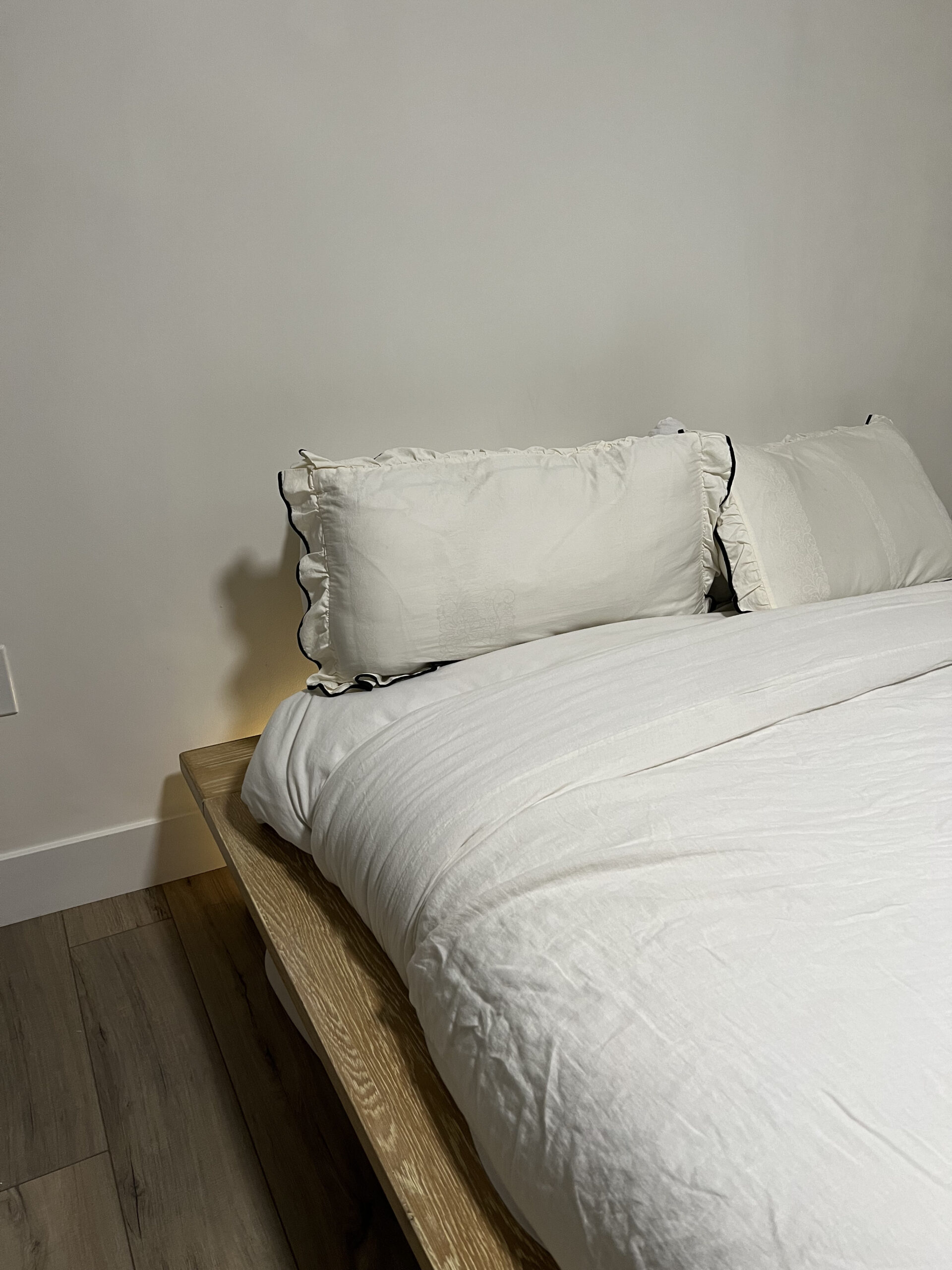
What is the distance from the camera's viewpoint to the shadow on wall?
1759 mm

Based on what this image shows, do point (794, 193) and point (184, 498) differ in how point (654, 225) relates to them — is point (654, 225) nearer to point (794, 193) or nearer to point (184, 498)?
point (794, 193)

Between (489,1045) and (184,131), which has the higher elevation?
(184,131)

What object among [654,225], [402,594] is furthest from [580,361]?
[402,594]

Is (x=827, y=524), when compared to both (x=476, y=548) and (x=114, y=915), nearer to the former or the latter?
(x=476, y=548)

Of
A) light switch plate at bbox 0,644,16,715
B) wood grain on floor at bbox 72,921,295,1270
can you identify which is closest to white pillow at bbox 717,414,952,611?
wood grain on floor at bbox 72,921,295,1270

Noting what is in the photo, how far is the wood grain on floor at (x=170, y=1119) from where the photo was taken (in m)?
1.10

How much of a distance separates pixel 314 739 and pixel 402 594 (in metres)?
0.27

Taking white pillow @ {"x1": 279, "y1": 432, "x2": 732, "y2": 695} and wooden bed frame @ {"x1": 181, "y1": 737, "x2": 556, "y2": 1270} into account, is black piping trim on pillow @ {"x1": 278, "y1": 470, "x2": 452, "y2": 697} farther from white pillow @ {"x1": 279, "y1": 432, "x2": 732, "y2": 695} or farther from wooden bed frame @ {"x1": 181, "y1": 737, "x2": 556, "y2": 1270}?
wooden bed frame @ {"x1": 181, "y1": 737, "x2": 556, "y2": 1270}

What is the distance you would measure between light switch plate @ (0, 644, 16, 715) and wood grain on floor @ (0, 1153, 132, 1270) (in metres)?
0.78

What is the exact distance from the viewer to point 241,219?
1.57m

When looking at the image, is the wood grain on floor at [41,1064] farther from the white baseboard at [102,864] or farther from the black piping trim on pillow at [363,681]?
the black piping trim on pillow at [363,681]

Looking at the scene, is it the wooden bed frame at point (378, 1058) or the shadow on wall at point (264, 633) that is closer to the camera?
the wooden bed frame at point (378, 1058)

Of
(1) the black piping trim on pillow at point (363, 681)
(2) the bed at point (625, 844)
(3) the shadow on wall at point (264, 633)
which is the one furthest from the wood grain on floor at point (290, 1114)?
(1) the black piping trim on pillow at point (363, 681)

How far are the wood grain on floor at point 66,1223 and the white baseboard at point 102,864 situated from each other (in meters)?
0.62
